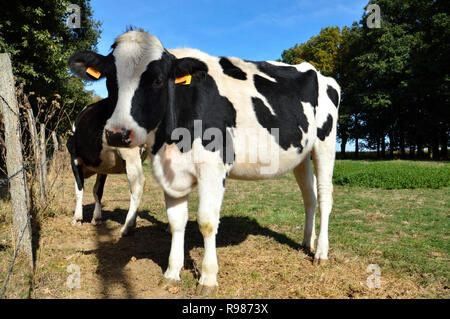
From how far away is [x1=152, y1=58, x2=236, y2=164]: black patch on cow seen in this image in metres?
3.33

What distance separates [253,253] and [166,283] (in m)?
1.58

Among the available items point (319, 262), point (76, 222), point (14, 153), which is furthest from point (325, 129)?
point (76, 222)

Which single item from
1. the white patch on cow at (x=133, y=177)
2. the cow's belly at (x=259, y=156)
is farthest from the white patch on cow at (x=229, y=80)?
the white patch on cow at (x=133, y=177)

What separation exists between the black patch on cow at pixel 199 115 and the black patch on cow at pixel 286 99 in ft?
1.77

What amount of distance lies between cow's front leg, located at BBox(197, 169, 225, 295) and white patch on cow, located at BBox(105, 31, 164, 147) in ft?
2.67

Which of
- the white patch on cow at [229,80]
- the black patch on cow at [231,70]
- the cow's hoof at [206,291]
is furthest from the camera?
the black patch on cow at [231,70]

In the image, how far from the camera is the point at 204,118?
3.38 meters

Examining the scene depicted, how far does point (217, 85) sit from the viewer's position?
3.65 metres

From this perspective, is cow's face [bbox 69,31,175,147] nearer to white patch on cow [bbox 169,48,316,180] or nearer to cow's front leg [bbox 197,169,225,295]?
white patch on cow [bbox 169,48,316,180]

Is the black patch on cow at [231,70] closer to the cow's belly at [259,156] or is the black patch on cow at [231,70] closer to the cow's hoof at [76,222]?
the cow's belly at [259,156]

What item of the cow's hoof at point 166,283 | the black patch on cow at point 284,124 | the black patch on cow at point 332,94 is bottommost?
the cow's hoof at point 166,283

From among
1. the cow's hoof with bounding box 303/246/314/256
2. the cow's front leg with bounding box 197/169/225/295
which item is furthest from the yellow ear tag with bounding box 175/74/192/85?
the cow's hoof with bounding box 303/246/314/256

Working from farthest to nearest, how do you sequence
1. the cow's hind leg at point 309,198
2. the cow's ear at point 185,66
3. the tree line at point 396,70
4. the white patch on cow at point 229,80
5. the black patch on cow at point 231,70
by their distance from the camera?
1. the tree line at point 396,70
2. the cow's hind leg at point 309,198
3. the black patch on cow at point 231,70
4. the white patch on cow at point 229,80
5. the cow's ear at point 185,66

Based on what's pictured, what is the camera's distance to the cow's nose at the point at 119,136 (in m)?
2.67
